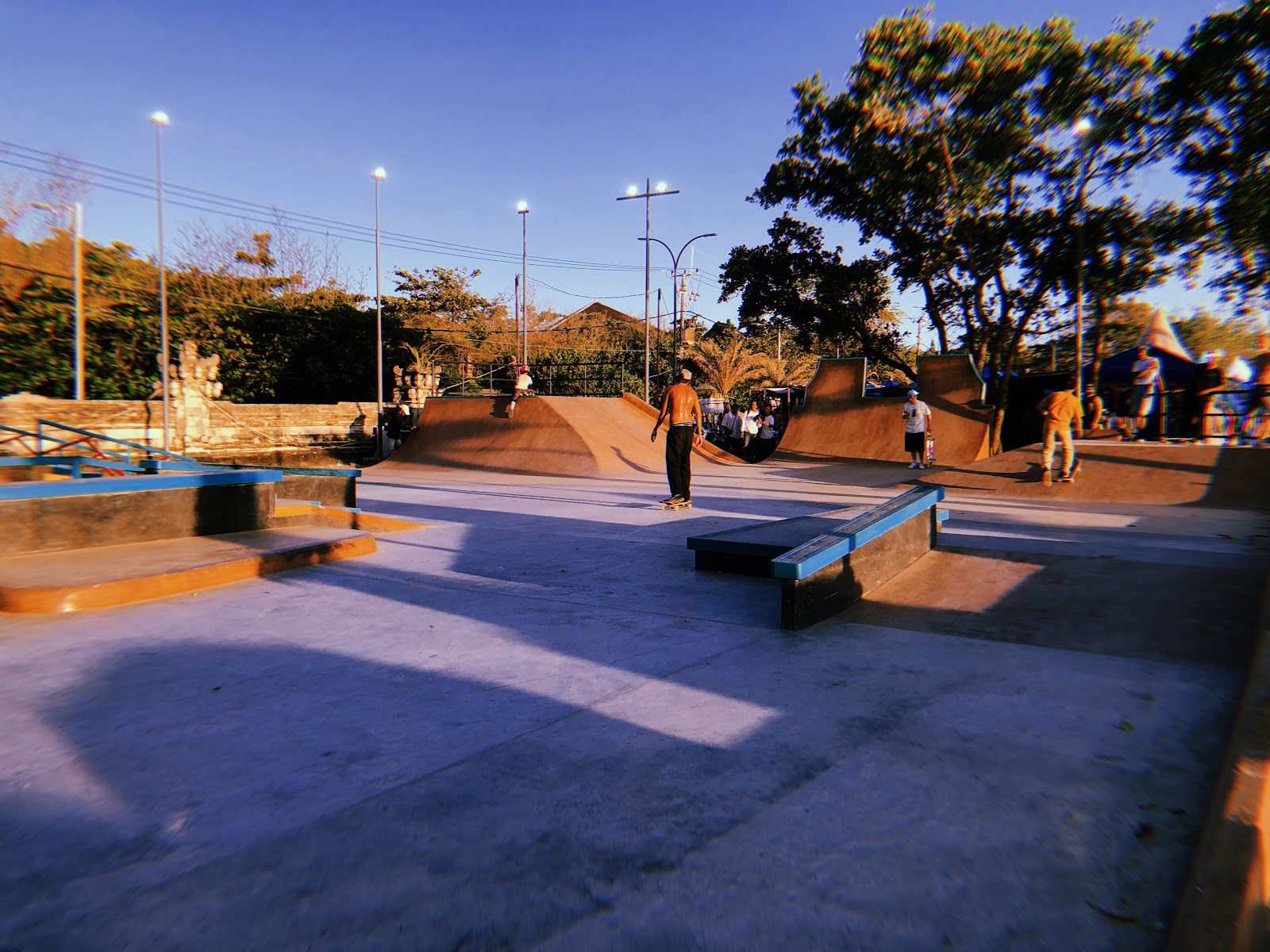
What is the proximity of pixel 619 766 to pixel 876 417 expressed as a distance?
58.9ft

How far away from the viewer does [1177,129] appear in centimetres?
1808

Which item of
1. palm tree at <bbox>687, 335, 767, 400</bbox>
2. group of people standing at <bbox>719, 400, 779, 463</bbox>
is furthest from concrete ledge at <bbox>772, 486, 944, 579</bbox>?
palm tree at <bbox>687, 335, 767, 400</bbox>

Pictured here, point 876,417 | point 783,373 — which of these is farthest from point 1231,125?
point 783,373

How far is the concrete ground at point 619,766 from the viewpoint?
1697 millimetres

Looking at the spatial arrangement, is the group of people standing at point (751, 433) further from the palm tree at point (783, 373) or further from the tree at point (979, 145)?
the palm tree at point (783, 373)

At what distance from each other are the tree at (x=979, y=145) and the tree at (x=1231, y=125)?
913 millimetres

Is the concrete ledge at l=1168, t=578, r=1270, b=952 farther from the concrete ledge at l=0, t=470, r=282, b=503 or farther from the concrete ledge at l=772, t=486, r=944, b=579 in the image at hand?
the concrete ledge at l=0, t=470, r=282, b=503

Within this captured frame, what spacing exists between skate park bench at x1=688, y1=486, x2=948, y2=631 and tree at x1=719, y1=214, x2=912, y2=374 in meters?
18.9

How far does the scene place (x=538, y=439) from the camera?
57.7 feet

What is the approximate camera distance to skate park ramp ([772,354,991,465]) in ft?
58.0

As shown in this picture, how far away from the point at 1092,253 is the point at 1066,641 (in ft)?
65.4

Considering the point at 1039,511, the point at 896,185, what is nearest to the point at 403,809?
the point at 1039,511

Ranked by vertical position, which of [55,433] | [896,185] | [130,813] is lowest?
[130,813]

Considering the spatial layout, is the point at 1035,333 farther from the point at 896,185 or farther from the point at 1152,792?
the point at 1152,792
